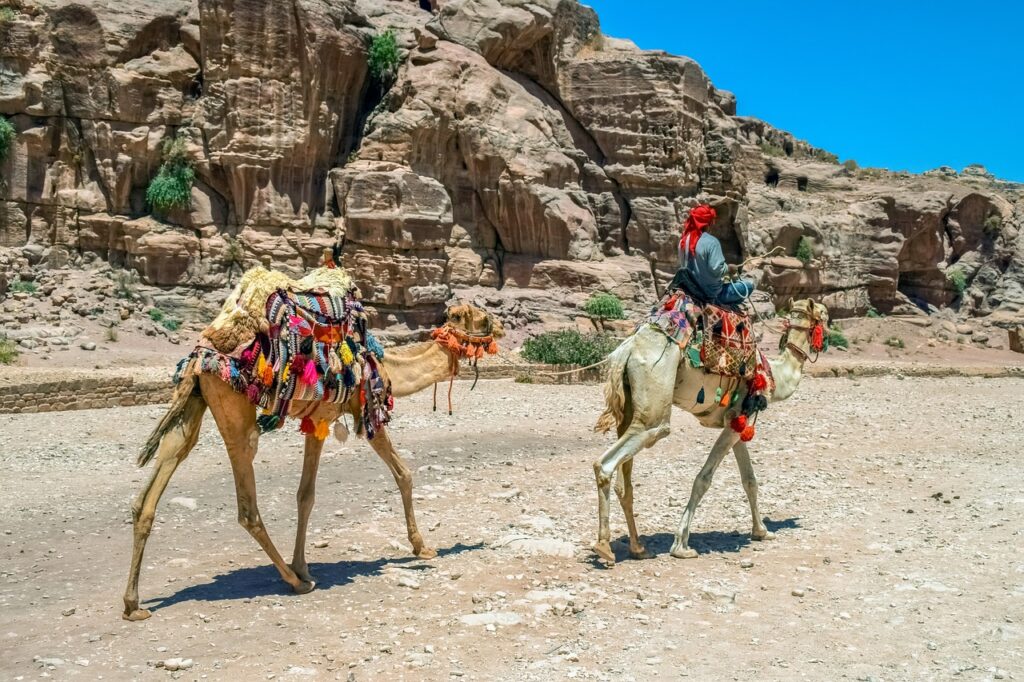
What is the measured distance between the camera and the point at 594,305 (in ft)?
91.6

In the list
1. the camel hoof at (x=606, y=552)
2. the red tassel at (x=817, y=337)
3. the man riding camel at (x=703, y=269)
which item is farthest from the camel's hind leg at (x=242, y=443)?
the red tassel at (x=817, y=337)

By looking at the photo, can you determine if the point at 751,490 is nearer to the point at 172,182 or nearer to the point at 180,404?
the point at 180,404

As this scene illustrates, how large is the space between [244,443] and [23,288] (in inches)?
849

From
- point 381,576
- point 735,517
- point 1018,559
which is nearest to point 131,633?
Result: point 381,576

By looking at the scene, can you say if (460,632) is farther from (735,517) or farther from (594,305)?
(594,305)

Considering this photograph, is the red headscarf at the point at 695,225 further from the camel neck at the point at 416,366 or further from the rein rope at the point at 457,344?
the camel neck at the point at 416,366

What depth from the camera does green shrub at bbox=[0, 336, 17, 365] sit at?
62.1 feet

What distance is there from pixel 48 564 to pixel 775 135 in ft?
166

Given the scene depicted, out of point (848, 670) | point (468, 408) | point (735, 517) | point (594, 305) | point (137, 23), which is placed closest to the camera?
point (848, 670)

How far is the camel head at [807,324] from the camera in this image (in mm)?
8219

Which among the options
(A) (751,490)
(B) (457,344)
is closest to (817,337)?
(A) (751,490)

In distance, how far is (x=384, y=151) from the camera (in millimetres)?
26891

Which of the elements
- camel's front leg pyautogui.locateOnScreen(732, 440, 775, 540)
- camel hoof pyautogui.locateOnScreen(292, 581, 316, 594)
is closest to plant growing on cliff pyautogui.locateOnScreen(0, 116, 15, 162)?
camel hoof pyautogui.locateOnScreen(292, 581, 316, 594)

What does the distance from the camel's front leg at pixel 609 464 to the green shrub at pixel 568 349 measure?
43.9 feet
